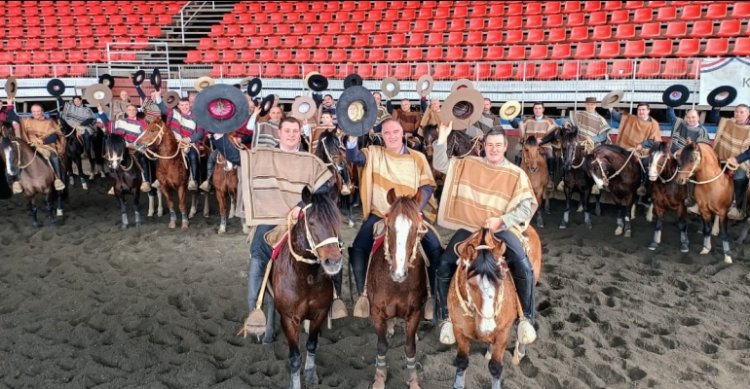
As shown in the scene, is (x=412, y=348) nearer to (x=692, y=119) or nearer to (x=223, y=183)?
(x=223, y=183)

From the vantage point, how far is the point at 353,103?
16.1ft

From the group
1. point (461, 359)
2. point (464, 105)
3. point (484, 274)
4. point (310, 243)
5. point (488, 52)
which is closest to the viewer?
point (484, 274)

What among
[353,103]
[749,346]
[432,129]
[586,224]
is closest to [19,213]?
[432,129]

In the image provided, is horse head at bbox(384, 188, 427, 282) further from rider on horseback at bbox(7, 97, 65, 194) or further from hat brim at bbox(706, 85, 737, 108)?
rider on horseback at bbox(7, 97, 65, 194)

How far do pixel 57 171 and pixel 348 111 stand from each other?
8.16 m

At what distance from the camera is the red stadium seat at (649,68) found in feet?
40.8

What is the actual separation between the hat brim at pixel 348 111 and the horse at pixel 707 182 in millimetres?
5080

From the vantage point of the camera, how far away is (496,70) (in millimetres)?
14414

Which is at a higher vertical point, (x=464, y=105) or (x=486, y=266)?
(x=464, y=105)

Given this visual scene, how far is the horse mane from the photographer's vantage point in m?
3.69

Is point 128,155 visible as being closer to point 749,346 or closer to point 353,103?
point 353,103

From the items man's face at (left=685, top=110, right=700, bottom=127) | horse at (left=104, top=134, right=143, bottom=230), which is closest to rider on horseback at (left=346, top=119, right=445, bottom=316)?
man's face at (left=685, top=110, right=700, bottom=127)

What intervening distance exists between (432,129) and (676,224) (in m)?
4.61

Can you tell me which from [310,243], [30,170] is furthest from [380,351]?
[30,170]
